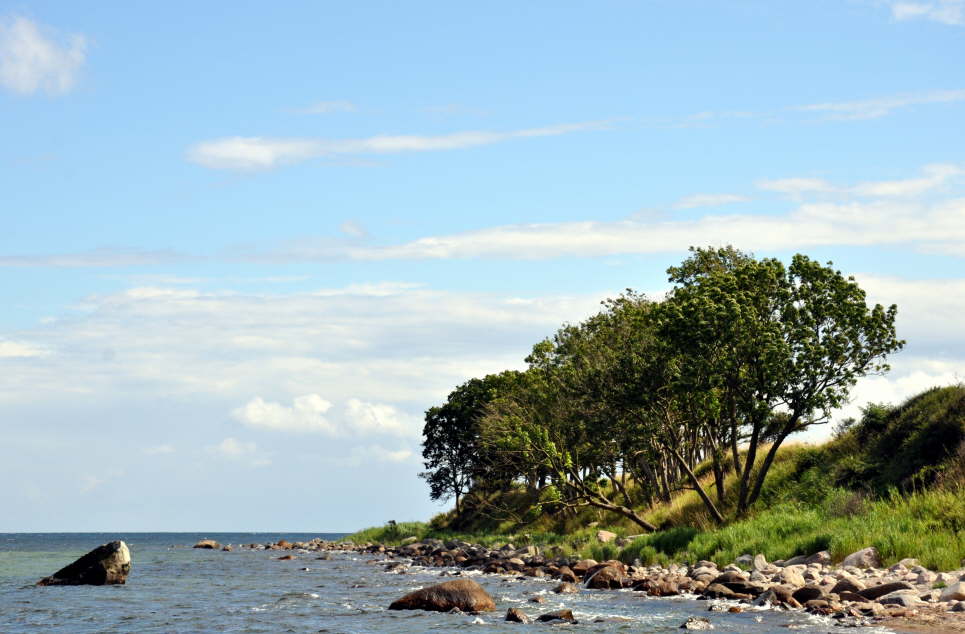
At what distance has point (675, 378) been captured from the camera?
44344 millimetres

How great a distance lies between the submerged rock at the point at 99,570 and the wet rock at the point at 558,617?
1080 inches

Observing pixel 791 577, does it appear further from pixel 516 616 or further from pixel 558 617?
pixel 516 616

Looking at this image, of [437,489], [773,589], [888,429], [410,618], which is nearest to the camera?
[773,589]

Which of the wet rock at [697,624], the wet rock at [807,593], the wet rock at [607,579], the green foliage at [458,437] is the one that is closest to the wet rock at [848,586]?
the wet rock at [807,593]

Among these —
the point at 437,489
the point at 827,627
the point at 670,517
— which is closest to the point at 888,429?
the point at 670,517

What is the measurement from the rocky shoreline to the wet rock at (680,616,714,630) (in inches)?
1.1

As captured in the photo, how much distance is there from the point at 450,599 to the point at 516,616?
414cm

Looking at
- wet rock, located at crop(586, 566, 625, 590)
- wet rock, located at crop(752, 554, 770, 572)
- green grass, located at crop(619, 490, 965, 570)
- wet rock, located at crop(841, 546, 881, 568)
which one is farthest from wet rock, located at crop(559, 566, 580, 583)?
wet rock, located at crop(841, 546, 881, 568)

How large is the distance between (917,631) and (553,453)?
26.2 m

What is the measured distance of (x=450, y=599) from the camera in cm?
3253

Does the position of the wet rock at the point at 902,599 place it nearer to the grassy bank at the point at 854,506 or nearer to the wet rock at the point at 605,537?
the grassy bank at the point at 854,506

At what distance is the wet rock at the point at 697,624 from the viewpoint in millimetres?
24898

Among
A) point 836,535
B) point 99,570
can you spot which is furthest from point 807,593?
point 99,570

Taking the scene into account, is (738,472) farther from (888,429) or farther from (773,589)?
(773,589)
